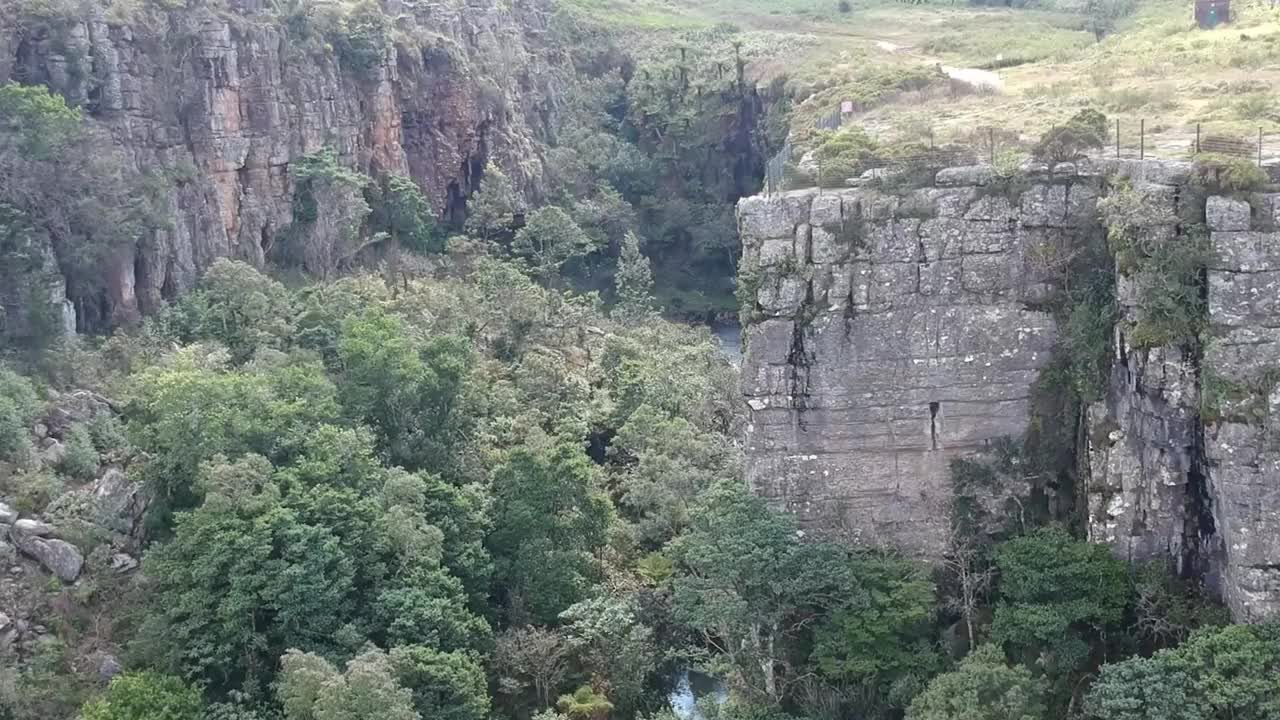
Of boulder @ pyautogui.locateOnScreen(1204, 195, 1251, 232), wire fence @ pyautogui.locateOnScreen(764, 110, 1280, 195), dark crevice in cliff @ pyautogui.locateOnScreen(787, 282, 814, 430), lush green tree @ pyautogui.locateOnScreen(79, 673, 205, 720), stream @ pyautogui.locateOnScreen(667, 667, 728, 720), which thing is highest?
wire fence @ pyautogui.locateOnScreen(764, 110, 1280, 195)

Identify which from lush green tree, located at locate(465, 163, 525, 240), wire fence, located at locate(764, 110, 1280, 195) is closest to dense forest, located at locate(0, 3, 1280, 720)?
wire fence, located at locate(764, 110, 1280, 195)

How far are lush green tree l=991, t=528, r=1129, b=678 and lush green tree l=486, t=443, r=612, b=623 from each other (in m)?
11.0

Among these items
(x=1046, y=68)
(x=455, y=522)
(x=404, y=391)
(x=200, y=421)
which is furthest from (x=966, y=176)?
(x=200, y=421)

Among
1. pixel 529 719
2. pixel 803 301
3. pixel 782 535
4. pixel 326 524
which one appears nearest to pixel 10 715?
pixel 326 524

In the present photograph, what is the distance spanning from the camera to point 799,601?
2688 centimetres

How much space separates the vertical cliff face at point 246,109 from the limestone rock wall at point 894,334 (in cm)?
2342

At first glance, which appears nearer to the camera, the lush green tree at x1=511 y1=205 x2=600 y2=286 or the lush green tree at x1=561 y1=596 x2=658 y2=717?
the lush green tree at x1=561 y1=596 x2=658 y2=717

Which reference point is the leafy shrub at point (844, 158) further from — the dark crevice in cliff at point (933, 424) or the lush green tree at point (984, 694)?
the lush green tree at point (984, 694)

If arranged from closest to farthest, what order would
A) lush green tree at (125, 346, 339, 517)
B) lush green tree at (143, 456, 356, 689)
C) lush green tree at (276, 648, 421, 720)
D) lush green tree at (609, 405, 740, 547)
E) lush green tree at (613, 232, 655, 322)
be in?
lush green tree at (276, 648, 421, 720) → lush green tree at (143, 456, 356, 689) → lush green tree at (125, 346, 339, 517) → lush green tree at (609, 405, 740, 547) → lush green tree at (613, 232, 655, 322)

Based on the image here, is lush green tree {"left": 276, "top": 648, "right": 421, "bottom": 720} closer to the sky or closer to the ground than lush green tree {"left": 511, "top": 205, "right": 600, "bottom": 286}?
closer to the ground

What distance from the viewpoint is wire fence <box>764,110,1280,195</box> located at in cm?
2634

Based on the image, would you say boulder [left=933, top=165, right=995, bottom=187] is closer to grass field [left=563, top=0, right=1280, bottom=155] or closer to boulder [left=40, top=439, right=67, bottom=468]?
grass field [left=563, top=0, right=1280, bottom=155]

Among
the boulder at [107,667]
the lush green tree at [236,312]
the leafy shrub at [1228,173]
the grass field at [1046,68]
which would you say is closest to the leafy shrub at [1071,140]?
the grass field at [1046,68]

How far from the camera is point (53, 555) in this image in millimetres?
29703
